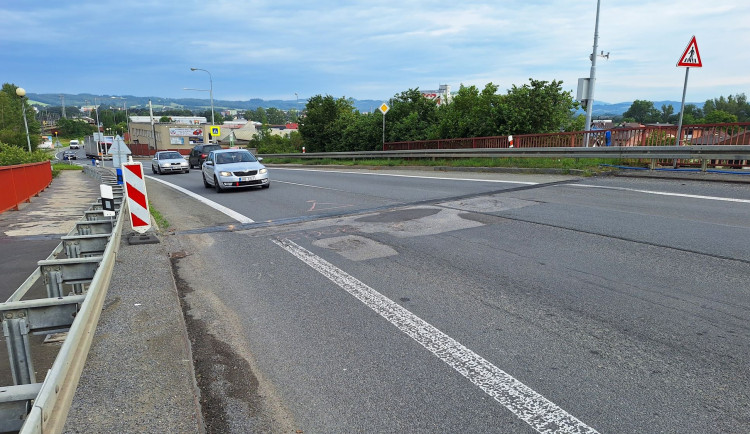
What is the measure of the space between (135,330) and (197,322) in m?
0.58

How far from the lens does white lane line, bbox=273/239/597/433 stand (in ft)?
9.58

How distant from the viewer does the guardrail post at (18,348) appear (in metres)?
2.85

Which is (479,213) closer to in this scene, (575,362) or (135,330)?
(575,362)

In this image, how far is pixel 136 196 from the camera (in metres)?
7.80

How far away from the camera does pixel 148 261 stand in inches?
257

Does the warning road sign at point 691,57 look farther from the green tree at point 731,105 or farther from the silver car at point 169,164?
the green tree at point 731,105

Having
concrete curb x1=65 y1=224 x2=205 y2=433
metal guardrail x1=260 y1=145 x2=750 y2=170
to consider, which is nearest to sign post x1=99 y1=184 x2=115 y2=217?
concrete curb x1=65 y1=224 x2=205 y2=433

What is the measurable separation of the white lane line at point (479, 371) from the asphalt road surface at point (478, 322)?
0.05ft

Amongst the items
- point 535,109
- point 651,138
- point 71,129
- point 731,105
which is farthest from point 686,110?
point 71,129

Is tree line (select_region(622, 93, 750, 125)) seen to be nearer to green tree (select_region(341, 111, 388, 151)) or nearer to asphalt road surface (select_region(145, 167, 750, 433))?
green tree (select_region(341, 111, 388, 151))

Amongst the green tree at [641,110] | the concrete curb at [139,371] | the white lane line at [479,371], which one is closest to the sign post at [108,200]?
the concrete curb at [139,371]

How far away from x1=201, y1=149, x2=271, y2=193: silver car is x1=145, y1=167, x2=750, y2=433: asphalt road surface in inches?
284

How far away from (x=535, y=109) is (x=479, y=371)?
75.4ft

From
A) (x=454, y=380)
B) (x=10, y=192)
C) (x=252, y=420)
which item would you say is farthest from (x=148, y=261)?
(x=10, y=192)
